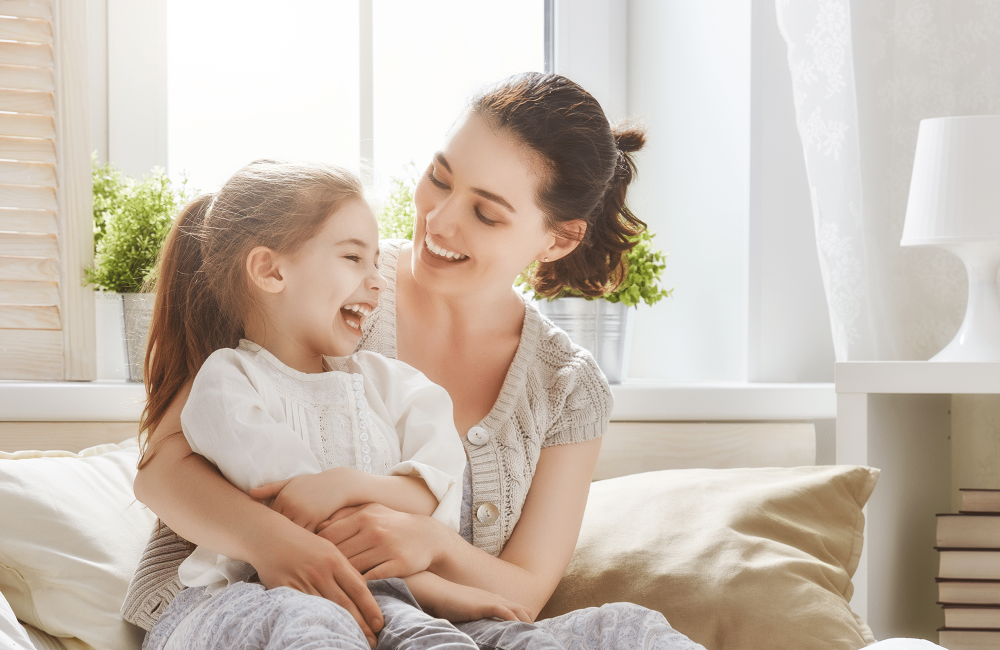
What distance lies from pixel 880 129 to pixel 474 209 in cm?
88

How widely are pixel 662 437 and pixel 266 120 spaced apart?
1.10 m

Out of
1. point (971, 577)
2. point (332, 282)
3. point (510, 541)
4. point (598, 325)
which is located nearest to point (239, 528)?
point (332, 282)

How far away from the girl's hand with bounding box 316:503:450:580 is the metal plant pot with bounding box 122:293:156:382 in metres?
0.82

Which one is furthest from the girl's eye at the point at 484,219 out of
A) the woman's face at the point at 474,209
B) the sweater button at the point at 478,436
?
the sweater button at the point at 478,436

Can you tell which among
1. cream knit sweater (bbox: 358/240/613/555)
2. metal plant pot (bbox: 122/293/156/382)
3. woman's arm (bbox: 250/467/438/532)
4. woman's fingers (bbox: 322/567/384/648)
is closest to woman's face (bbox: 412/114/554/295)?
cream knit sweater (bbox: 358/240/613/555)

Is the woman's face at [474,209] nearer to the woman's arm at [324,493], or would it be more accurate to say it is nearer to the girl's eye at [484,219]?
the girl's eye at [484,219]

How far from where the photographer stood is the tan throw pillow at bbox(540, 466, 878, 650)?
→ 3.25ft

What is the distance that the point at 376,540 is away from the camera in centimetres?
80

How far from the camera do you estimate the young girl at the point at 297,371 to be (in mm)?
811

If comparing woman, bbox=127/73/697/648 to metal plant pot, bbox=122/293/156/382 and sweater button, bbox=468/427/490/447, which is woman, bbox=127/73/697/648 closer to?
sweater button, bbox=468/427/490/447

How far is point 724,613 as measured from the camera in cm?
99

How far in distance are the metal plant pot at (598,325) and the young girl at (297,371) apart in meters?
0.68

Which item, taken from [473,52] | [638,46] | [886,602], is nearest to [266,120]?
[473,52]

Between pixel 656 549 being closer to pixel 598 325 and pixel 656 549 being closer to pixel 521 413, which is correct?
pixel 521 413
